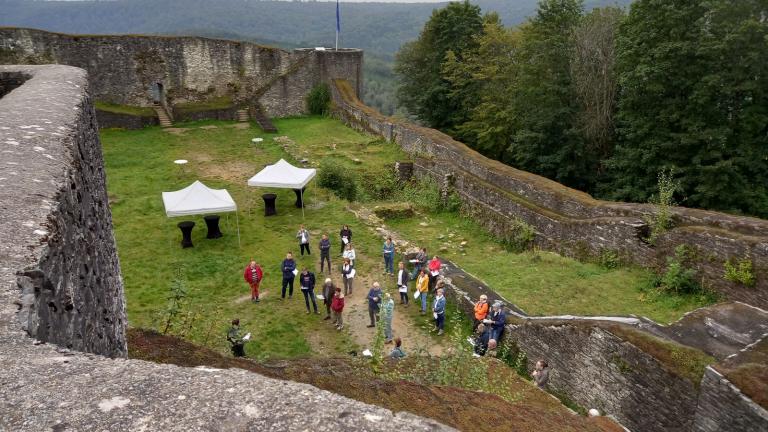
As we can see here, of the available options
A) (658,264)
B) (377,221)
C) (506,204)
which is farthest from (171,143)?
(658,264)

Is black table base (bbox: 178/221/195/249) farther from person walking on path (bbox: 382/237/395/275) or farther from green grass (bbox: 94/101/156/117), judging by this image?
green grass (bbox: 94/101/156/117)

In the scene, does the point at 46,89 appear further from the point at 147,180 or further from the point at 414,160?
the point at 414,160

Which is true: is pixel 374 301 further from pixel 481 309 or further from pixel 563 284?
pixel 563 284

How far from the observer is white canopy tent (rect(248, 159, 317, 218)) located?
1565 cm

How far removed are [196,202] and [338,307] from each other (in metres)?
5.54

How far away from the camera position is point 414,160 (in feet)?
67.0

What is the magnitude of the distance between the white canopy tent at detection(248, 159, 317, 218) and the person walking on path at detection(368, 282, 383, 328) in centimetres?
584

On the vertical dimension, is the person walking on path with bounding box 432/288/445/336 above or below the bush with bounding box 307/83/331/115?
below

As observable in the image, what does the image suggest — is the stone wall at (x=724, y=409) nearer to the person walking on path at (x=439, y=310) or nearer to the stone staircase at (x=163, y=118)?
the person walking on path at (x=439, y=310)

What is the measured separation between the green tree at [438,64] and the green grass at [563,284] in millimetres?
23300

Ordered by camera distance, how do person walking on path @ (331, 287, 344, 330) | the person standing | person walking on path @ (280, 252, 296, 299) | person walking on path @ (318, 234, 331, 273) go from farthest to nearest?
person walking on path @ (318, 234, 331, 273)
person walking on path @ (280, 252, 296, 299)
person walking on path @ (331, 287, 344, 330)
the person standing

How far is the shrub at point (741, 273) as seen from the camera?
9.04m

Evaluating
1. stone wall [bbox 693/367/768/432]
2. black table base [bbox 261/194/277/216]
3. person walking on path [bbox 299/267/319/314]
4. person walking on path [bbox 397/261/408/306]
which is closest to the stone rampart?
stone wall [bbox 693/367/768/432]

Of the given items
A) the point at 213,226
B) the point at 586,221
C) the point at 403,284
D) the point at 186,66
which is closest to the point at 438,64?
the point at 186,66
